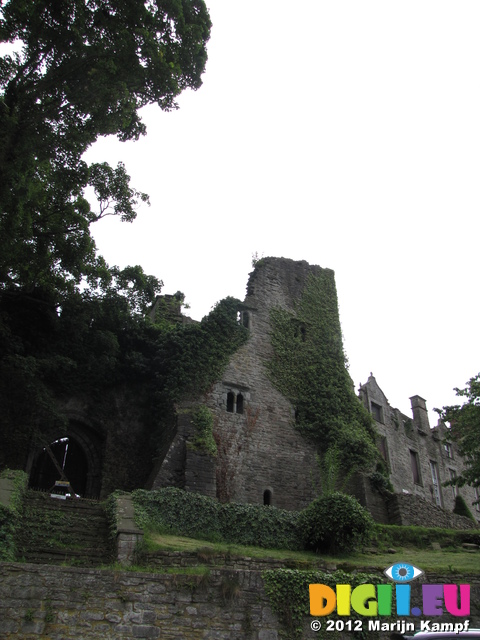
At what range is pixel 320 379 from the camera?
73.9ft

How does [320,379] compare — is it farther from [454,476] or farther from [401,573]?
[454,476]

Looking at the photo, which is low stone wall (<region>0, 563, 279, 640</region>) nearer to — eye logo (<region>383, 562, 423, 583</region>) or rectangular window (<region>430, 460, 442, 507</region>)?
eye logo (<region>383, 562, 423, 583</region>)

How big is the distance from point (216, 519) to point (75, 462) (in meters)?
8.23

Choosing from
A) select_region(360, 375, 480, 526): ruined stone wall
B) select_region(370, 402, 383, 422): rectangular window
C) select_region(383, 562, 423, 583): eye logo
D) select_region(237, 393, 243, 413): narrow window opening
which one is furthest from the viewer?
select_region(370, 402, 383, 422): rectangular window

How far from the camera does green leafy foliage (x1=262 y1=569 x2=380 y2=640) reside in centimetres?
848

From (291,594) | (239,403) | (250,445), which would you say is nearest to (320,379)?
(239,403)

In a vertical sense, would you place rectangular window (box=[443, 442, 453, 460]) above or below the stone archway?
above

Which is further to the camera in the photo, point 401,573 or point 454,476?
point 454,476

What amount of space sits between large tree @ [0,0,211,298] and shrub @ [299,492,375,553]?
9.98 meters

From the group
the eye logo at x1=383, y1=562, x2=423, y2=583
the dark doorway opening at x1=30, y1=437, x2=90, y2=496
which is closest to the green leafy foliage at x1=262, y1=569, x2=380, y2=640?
the eye logo at x1=383, y1=562, x2=423, y2=583

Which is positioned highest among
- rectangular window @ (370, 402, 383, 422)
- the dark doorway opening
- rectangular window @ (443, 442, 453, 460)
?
rectangular window @ (370, 402, 383, 422)

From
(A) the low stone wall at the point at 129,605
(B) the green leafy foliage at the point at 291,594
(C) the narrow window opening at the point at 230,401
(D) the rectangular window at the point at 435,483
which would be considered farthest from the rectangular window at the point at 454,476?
(A) the low stone wall at the point at 129,605

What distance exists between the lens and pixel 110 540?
40.0 feet

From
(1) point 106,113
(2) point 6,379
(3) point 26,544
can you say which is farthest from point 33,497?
(1) point 106,113
